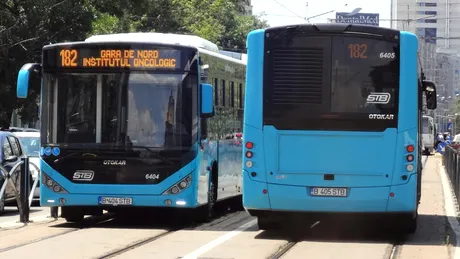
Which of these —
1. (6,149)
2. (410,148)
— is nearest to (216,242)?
(410,148)

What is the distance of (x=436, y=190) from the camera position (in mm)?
28062

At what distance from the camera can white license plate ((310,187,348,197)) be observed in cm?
1255

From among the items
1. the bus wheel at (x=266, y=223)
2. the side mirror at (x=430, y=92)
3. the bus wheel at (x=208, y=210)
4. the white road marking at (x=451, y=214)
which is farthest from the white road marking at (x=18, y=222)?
the white road marking at (x=451, y=214)

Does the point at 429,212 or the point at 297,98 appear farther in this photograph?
the point at 429,212

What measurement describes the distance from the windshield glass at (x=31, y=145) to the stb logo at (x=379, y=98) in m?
12.1

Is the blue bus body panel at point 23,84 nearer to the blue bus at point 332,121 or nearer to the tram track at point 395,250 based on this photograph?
the blue bus at point 332,121

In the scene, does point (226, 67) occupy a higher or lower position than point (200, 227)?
higher

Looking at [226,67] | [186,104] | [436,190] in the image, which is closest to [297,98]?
[186,104]

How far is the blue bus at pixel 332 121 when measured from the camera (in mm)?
12492

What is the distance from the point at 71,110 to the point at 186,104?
182 centimetres

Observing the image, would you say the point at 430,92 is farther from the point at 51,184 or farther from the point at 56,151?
the point at 51,184

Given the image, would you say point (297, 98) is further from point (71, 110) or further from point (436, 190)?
point (436, 190)

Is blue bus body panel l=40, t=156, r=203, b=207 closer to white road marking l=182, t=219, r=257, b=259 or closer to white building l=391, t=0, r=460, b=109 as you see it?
white road marking l=182, t=219, r=257, b=259

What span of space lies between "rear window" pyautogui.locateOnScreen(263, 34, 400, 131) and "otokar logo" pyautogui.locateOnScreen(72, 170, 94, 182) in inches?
125
